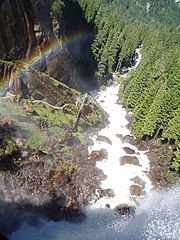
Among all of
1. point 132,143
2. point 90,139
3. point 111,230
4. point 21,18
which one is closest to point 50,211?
point 111,230

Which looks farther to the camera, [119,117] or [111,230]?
[119,117]

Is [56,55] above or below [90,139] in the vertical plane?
above

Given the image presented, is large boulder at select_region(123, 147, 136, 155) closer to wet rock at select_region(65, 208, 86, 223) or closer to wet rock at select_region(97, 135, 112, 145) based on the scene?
wet rock at select_region(97, 135, 112, 145)

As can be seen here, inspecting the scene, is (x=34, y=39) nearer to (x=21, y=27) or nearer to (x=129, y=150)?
(x=21, y=27)

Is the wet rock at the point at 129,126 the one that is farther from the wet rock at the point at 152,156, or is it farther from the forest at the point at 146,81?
the wet rock at the point at 152,156

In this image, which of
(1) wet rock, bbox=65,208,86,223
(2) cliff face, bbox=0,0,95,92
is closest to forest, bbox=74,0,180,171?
(2) cliff face, bbox=0,0,95,92

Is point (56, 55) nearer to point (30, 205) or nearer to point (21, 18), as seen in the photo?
point (21, 18)
